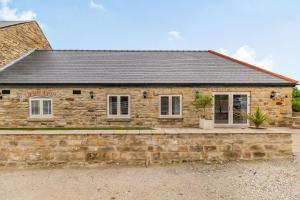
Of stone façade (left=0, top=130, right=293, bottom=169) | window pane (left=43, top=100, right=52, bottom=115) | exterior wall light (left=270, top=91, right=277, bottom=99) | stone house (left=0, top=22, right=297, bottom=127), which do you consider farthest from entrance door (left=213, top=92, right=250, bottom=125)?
window pane (left=43, top=100, right=52, bottom=115)

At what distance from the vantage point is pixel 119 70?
15.4 metres

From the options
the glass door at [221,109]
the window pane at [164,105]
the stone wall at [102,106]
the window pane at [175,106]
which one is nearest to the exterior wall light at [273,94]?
the stone wall at [102,106]

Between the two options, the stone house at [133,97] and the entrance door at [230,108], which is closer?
the stone house at [133,97]

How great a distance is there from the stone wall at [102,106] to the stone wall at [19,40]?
11.8ft

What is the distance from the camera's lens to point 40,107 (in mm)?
13641

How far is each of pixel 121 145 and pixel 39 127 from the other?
746cm

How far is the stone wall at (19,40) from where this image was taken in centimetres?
1559

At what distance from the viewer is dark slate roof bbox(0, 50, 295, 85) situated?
14.0 meters

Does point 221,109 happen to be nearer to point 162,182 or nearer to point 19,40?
point 162,182

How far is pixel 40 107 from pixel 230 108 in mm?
10819

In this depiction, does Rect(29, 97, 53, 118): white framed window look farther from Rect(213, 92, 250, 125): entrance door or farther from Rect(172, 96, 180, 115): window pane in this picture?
Rect(213, 92, 250, 125): entrance door

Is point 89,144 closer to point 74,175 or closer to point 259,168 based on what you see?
point 74,175

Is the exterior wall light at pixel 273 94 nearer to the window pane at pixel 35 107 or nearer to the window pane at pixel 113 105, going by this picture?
the window pane at pixel 113 105

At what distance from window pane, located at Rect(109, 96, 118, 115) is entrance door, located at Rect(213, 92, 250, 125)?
18.7 ft
